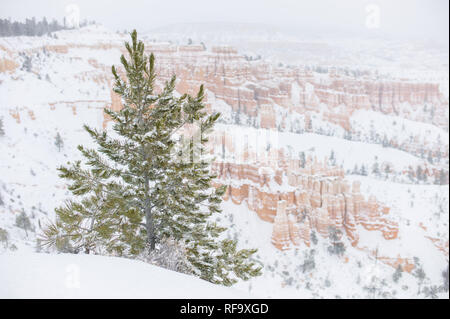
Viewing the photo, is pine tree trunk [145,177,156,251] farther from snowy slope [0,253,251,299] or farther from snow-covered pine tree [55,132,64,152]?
snow-covered pine tree [55,132,64,152]

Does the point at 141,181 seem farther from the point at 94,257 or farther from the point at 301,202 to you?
the point at 301,202

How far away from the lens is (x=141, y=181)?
5.45 m

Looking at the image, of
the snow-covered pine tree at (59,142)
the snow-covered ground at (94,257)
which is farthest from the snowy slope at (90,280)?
the snow-covered pine tree at (59,142)

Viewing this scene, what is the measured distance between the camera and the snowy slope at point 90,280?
283cm

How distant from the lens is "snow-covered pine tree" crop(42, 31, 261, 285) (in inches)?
200

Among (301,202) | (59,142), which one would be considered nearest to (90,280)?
(59,142)

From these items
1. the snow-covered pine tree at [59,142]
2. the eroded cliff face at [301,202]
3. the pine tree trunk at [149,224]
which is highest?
the snow-covered pine tree at [59,142]

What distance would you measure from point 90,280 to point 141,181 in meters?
2.45

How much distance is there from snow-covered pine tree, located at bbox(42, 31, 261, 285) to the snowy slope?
4.05ft

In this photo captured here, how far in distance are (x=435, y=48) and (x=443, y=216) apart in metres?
115

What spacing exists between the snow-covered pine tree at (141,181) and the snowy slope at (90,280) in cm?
123

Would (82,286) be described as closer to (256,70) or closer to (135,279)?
(135,279)

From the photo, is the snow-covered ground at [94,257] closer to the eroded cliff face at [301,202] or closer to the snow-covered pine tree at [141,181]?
the eroded cliff face at [301,202]
